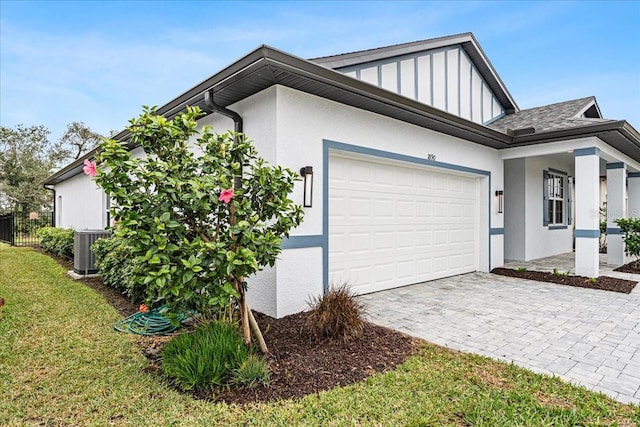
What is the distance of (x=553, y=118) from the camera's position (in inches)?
366

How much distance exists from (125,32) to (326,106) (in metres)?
9.16

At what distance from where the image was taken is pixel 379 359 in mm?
3719

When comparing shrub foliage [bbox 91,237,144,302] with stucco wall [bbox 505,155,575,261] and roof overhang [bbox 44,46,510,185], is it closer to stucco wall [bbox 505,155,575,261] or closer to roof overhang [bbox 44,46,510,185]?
roof overhang [bbox 44,46,510,185]

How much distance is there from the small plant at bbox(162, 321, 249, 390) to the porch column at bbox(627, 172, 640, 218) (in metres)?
13.3

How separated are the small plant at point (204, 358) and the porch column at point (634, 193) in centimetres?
1325

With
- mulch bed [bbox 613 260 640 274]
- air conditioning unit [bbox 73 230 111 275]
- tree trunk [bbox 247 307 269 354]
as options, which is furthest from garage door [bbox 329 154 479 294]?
air conditioning unit [bbox 73 230 111 275]

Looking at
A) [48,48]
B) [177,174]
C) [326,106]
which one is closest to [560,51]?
[326,106]

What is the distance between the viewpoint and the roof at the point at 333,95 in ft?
14.6

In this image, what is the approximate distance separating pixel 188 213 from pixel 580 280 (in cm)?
788

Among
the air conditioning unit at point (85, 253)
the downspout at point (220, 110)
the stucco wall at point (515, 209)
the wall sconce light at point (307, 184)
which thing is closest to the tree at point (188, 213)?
the wall sconce light at point (307, 184)

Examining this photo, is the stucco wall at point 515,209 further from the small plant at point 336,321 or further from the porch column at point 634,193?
A: the small plant at point 336,321

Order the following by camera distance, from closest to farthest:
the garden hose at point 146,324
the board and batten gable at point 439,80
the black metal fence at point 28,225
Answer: the garden hose at point 146,324, the board and batten gable at point 439,80, the black metal fence at point 28,225

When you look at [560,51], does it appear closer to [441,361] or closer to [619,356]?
[619,356]

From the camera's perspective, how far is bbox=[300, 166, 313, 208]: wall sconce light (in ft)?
16.9
